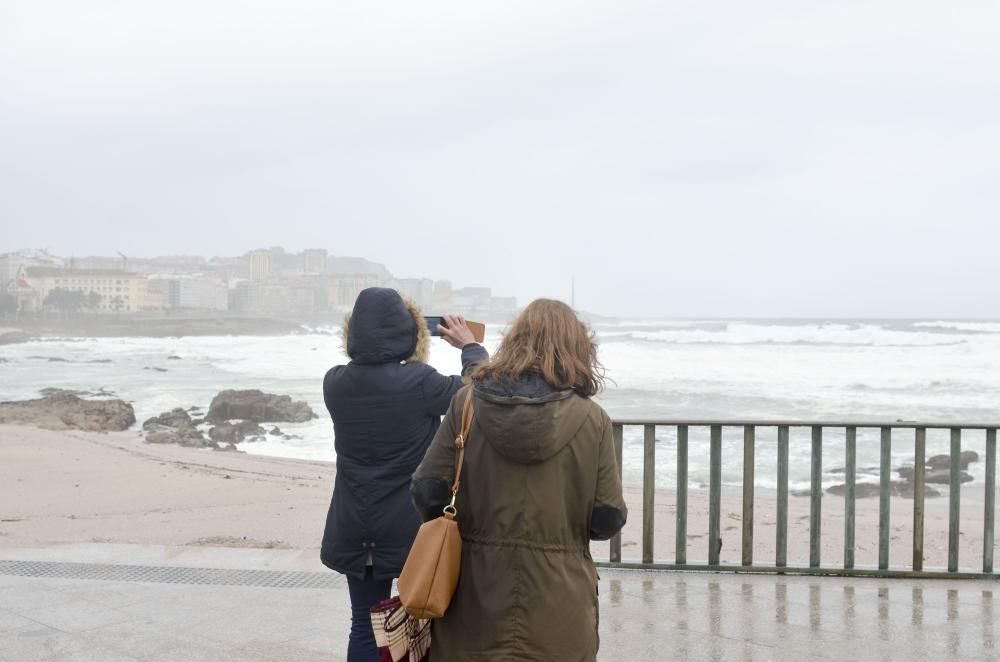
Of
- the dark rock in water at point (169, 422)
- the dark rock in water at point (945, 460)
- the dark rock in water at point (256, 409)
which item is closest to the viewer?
the dark rock in water at point (945, 460)

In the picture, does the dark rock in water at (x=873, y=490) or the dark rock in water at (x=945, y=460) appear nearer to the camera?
the dark rock in water at (x=873, y=490)

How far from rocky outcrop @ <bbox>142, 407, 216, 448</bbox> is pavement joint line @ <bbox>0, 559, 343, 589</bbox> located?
13.5m

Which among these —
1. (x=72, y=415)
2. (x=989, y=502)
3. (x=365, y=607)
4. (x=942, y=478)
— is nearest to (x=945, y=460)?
(x=942, y=478)

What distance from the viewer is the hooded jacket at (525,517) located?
2678mm

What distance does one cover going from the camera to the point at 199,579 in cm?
579

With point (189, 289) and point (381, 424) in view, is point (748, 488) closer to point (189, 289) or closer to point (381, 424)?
point (381, 424)

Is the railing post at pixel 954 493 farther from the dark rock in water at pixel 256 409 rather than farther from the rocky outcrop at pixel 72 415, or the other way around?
the dark rock in water at pixel 256 409

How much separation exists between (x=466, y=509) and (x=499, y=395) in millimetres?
381

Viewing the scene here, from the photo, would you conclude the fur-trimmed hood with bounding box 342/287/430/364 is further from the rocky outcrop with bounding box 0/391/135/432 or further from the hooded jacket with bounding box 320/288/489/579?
the rocky outcrop with bounding box 0/391/135/432

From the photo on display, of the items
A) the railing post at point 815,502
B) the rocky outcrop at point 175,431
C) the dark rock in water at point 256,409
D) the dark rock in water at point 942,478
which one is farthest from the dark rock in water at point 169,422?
the railing post at point 815,502

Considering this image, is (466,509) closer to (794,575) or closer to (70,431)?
(794,575)

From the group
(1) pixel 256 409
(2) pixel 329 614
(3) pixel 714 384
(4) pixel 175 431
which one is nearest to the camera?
(2) pixel 329 614

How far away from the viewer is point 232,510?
1039 centimetres

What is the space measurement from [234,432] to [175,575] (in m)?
15.6
